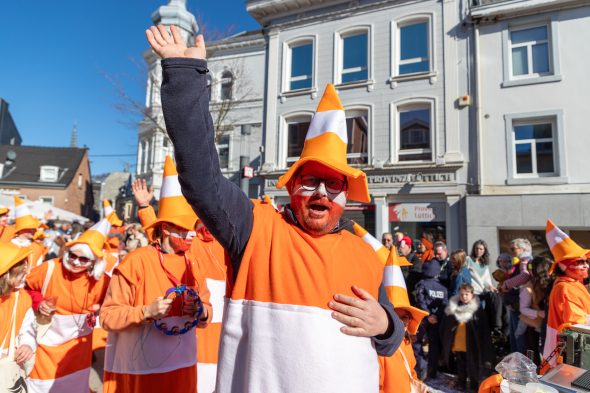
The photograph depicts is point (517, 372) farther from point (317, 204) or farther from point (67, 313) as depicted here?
point (67, 313)

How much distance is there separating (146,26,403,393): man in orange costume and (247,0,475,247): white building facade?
36.1ft

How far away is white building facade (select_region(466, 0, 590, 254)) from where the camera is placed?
10.5 meters

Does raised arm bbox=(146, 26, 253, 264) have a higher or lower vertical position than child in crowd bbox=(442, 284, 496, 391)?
higher

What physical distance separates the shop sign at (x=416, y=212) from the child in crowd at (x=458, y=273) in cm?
621

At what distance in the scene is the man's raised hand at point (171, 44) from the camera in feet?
4.18

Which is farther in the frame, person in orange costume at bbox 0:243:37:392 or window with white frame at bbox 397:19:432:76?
window with white frame at bbox 397:19:432:76

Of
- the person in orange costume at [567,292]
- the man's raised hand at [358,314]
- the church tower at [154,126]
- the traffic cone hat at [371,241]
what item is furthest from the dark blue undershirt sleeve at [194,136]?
the church tower at [154,126]

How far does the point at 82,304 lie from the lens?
338 centimetres

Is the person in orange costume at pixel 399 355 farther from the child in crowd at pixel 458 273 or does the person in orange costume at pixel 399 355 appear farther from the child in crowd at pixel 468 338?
the child in crowd at pixel 458 273

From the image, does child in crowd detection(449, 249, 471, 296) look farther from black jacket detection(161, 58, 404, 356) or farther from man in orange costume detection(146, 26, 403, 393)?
black jacket detection(161, 58, 404, 356)

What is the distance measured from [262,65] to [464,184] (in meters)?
11.4

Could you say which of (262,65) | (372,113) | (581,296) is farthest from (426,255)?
(262,65)

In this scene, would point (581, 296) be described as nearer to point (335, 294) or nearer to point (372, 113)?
point (335, 294)

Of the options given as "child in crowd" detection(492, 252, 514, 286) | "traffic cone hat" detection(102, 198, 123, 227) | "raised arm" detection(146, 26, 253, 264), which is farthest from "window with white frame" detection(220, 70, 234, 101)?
"raised arm" detection(146, 26, 253, 264)
